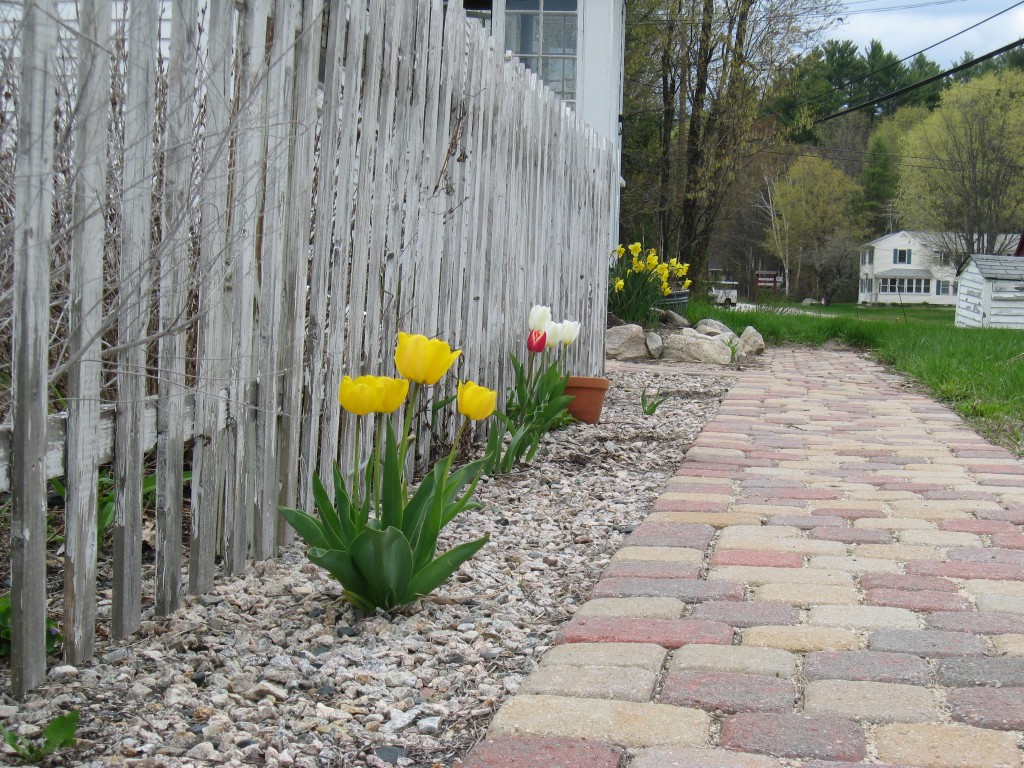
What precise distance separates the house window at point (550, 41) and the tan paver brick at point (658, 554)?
8.18 meters

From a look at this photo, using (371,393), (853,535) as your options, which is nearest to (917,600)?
(853,535)

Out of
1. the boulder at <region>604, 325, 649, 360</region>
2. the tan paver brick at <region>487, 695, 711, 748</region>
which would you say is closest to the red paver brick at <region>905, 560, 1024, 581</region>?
the tan paver brick at <region>487, 695, 711, 748</region>

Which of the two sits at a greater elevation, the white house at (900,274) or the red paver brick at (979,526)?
the white house at (900,274)

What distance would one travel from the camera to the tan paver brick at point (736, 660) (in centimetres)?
212

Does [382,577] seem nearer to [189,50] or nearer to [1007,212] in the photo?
[189,50]

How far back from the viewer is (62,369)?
5.86ft

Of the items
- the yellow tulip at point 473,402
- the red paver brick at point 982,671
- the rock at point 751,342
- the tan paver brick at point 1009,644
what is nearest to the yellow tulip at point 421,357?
the yellow tulip at point 473,402

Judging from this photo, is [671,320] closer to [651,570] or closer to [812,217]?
[651,570]

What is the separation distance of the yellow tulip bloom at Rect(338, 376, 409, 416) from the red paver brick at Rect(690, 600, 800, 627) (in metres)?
0.87

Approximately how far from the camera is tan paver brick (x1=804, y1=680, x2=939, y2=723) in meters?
1.90

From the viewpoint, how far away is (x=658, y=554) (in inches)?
121

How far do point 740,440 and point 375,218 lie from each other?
259 centimetres

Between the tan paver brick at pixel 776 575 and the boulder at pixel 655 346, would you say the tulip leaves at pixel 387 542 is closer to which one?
the tan paver brick at pixel 776 575

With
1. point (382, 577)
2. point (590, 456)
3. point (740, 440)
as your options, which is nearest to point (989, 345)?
point (740, 440)
